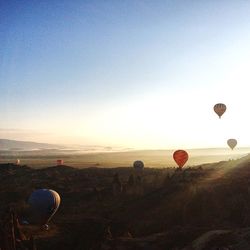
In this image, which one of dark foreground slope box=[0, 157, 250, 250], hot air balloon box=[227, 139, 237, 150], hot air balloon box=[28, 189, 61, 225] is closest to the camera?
dark foreground slope box=[0, 157, 250, 250]

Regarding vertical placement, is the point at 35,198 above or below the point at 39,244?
above

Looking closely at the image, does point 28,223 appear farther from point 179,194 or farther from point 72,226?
point 179,194

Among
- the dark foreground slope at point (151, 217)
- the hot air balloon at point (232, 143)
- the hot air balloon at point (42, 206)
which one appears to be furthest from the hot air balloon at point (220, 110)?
the hot air balloon at point (42, 206)

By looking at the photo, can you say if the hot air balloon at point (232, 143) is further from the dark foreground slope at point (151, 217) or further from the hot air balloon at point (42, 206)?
the hot air balloon at point (42, 206)

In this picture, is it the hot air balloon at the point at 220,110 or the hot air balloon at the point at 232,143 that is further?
the hot air balloon at the point at 232,143

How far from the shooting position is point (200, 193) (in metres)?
45.0

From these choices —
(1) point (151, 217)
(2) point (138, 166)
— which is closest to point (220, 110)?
(1) point (151, 217)

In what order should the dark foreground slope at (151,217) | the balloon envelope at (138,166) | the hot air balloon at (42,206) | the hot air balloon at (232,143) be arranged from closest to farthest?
the dark foreground slope at (151,217) → the hot air balloon at (42,206) → the hot air balloon at (232,143) → the balloon envelope at (138,166)

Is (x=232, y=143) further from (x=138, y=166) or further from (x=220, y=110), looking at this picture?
(x=138, y=166)

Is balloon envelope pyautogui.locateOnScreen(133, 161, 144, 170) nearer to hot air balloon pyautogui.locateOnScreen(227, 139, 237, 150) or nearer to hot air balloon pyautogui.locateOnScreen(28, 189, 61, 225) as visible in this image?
hot air balloon pyautogui.locateOnScreen(227, 139, 237, 150)

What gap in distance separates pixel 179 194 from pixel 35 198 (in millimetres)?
15859

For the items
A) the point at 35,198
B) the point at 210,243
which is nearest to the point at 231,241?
the point at 210,243

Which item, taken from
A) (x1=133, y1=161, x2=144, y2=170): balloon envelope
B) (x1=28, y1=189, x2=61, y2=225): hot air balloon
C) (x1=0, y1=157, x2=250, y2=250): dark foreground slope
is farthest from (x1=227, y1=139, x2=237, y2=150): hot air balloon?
(x1=28, y1=189, x2=61, y2=225): hot air balloon

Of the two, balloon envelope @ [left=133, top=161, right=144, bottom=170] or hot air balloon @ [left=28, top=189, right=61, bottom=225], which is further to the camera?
balloon envelope @ [left=133, top=161, right=144, bottom=170]
